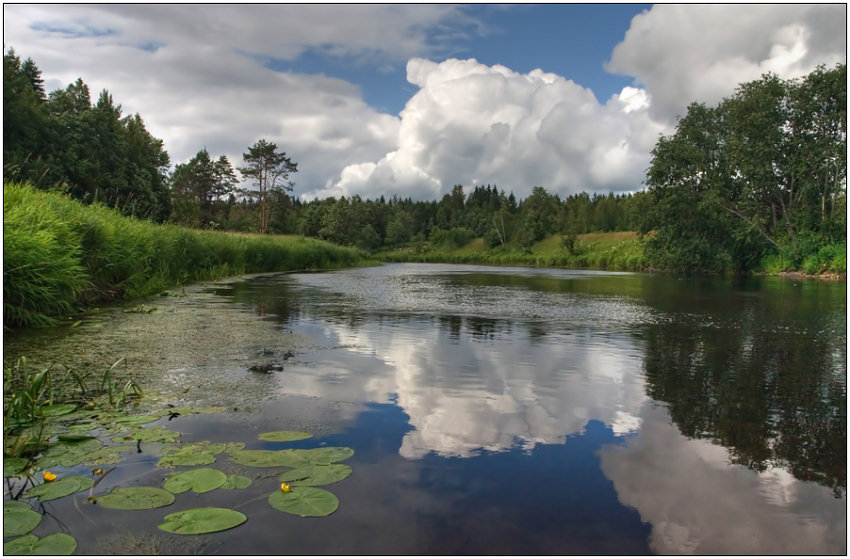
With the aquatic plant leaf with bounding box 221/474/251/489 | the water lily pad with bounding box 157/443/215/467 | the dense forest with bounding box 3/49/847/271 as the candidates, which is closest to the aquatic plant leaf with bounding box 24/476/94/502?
the water lily pad with bounding box 157/443/215/467

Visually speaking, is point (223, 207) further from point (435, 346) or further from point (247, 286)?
point (435, 346)

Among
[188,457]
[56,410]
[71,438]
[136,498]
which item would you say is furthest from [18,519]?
[56,410]

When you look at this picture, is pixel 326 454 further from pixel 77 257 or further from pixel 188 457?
pixel 77 257

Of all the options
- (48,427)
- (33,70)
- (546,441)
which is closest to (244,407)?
(48,427)

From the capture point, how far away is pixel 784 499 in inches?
127

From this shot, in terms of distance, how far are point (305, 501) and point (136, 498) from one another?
879mm

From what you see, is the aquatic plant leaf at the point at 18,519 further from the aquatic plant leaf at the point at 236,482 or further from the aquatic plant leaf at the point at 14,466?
the aquatic plant leaf at the point at 236,482

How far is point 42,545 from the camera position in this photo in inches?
101

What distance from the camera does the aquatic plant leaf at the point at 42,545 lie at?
99.3 inches

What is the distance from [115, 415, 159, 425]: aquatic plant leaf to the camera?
13.9 feet

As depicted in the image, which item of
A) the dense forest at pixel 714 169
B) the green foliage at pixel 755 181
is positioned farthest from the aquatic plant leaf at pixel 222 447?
the green foliage at pixel 755 181

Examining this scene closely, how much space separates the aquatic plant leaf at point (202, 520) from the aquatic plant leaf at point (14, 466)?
46.6 inches

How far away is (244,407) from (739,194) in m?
45.7

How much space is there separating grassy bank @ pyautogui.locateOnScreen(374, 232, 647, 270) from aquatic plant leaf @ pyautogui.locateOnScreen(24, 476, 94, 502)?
1942 inches
